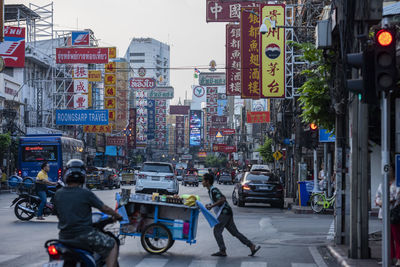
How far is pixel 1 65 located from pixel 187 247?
95.0 ft

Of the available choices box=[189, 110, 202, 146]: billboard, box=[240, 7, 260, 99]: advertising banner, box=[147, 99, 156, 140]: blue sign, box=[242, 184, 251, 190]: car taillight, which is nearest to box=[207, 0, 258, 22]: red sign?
box=[240, 7, 260, 99]: advertising banner

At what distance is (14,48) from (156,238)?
4001 centimetres

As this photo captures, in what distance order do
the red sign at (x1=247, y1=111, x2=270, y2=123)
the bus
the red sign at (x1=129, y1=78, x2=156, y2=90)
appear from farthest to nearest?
1. the red sign at (x1=129, y1=78, x2=156, y2=90)
2. the red sign at (x1=247, y1=111, x2=270, y2=123)
3. the bus

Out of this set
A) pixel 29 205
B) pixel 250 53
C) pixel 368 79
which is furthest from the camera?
pixel 250 53

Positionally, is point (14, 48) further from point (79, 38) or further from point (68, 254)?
point (68, 254)

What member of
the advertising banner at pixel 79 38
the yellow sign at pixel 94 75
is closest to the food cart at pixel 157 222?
the yellow sign at pixel 94 75

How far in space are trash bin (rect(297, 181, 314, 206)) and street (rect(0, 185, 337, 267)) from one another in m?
7.13

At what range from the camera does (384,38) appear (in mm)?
8664

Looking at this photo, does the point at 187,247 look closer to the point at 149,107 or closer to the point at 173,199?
the point at 173,199

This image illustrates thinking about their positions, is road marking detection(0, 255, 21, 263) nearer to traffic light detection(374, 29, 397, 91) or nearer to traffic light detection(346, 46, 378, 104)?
traffic light detection(346, 46, 378, 104)

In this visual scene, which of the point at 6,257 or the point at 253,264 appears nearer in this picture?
the point at 253,264

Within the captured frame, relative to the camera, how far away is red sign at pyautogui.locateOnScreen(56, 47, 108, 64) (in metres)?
54.2

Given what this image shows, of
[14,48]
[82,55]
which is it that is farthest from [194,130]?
[14,48]

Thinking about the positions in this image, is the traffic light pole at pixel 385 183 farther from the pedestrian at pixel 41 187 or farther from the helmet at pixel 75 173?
the pedestrian at pixel 41 187
